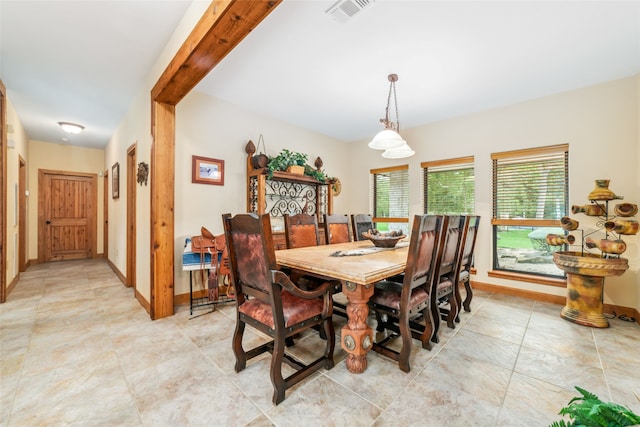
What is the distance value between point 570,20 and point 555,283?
2788mm

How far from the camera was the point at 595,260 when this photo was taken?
2535 millimetres

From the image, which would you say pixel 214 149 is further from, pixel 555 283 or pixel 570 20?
pixel 555 283

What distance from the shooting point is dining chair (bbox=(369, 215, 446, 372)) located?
5.74 ft

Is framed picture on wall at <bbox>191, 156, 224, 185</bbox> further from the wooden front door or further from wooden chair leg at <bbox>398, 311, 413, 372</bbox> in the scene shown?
the wooden front door

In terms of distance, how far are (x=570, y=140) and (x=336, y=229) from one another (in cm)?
296

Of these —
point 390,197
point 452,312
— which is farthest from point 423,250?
point 390,197

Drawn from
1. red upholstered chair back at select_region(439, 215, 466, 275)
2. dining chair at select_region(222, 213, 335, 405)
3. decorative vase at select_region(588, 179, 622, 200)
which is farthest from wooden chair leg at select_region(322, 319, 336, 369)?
decorative vase at select_region(588, 179, 622, 200)

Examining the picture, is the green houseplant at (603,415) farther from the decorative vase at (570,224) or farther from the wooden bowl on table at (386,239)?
the decorative vase at (570,224)

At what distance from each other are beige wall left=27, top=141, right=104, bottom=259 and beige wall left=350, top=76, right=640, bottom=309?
6.88 metres

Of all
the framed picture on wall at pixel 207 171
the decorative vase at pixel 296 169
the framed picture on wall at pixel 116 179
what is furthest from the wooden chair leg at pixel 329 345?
the framed picture on wall at pixel 116 179

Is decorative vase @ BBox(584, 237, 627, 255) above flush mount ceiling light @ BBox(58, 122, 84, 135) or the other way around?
the other way around

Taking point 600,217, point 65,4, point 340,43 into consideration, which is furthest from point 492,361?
point 65,4

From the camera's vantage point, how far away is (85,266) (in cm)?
521

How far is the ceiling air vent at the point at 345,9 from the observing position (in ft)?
6.04
